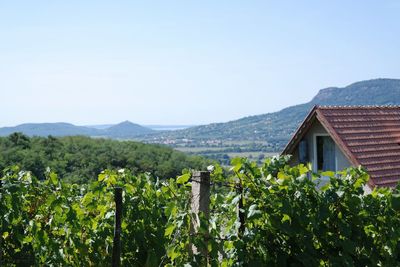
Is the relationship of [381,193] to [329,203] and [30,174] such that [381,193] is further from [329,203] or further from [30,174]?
[30,174]

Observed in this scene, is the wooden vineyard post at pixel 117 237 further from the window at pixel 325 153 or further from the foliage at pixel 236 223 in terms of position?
the window at pixel 325 153

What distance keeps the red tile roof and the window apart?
24.9 inches

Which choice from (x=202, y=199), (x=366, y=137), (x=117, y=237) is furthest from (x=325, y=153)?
(x=117, y=237)

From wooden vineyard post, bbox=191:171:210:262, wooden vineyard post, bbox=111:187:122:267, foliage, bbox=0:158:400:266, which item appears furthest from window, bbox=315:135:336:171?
wooden vineyard post, bbox=111:187:122:267

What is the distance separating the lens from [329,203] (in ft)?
12.3

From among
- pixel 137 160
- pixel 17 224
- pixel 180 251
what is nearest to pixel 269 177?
pixel 180 251

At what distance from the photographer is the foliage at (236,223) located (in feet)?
12.0

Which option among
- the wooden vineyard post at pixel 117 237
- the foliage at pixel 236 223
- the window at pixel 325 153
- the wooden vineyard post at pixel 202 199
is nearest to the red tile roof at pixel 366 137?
the window at pixel 325 153

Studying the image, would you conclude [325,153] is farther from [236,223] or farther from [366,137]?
[236,223]

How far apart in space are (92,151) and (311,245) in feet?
225

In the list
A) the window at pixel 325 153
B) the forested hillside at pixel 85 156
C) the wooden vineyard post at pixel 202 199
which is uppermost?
the wooden vineyard post at pixel 202 199

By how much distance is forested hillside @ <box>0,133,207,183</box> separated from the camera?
191ft

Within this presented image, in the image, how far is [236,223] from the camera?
3629 millimetres

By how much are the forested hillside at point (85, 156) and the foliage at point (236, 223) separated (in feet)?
162
